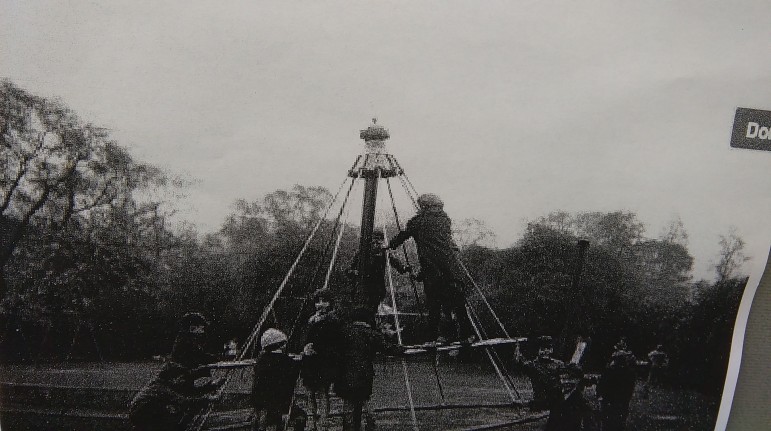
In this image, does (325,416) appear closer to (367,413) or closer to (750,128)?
(367,413)

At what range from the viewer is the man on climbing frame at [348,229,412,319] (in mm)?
1113

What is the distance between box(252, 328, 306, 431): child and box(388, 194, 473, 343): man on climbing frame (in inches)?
10.4

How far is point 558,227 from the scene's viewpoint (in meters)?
1.10

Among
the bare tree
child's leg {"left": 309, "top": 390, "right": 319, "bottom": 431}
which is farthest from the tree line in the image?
child's leg {"left": 309, "top": 390, "right": 319, "bottom": 431}

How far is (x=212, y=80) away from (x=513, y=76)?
1.61 ft

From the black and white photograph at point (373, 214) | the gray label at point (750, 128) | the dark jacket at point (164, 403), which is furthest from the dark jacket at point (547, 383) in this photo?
the dark jacket at point (164, 403)

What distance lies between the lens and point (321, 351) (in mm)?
1104

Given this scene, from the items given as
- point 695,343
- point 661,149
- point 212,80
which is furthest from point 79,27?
point 695,343

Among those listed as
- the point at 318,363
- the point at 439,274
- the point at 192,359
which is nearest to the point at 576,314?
the point at 439,274

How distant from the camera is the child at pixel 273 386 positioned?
109 cm

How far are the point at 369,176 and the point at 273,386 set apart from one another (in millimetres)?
409

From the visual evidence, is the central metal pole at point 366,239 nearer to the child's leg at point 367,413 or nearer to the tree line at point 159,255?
the tree line at point 159,255

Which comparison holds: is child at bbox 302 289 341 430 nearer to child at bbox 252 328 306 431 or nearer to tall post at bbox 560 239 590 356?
child at bbox 252 328 306 431

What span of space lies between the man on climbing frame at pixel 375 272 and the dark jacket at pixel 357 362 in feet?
0.16
